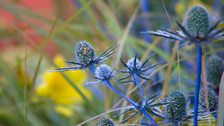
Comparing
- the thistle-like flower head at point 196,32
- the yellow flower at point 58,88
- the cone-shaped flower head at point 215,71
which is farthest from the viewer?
the yellow flower at point 58,88

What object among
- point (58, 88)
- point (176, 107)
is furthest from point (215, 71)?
point (58, 88)

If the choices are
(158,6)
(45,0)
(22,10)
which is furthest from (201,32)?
(45,0)

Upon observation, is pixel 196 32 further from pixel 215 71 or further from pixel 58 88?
pixel 58 88

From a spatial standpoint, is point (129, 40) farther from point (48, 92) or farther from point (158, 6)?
point (158, 6)

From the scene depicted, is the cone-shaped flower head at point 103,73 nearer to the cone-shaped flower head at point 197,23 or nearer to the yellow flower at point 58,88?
the cone-shaped flower head at point 197,23

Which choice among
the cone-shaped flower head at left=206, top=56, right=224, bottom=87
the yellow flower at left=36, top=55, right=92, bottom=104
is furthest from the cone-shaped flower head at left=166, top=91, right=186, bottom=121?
the yellow flower at left=36, top=55, right=92, bottom=104

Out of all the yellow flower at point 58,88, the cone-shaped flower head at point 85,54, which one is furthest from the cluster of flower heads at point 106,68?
the yellow flower at point 58,88
